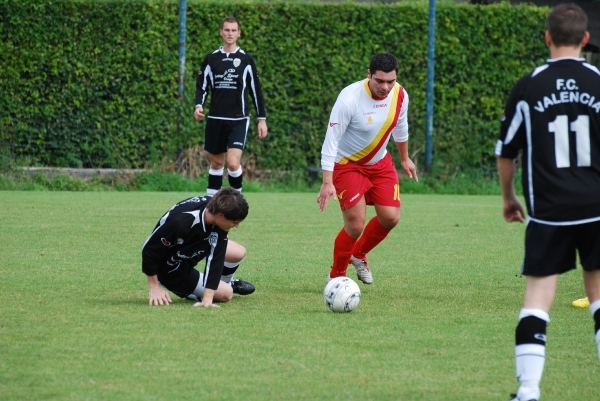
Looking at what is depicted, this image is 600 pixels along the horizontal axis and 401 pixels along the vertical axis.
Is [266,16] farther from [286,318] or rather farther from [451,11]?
[286,318]

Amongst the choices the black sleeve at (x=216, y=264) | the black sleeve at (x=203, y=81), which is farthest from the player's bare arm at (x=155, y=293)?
the black sleeve at (x=203, y=81)

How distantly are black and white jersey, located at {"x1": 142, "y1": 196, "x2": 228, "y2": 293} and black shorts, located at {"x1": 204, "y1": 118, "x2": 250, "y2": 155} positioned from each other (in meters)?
6.10

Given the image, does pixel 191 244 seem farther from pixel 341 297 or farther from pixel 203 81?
pixel 203 81

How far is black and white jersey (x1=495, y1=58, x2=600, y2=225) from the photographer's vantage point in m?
4.46

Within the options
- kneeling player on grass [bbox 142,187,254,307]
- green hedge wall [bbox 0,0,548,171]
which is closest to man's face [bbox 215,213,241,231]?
kneeling player on grass [bbox 142,187,254,307]

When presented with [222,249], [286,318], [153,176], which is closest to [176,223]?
[222,249]

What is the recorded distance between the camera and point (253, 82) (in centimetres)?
1302

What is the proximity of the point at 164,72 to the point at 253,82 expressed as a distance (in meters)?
5.11

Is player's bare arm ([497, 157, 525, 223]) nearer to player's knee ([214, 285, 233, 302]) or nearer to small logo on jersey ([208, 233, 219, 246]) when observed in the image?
small logo on jersey ([208, 233, 219, 246])

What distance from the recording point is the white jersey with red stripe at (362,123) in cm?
782

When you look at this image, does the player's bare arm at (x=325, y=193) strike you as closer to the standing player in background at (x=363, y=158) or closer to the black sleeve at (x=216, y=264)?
the standing player in background at (x=363, y=158)

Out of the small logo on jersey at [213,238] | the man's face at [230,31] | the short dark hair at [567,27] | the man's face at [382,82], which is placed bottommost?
the small logo on jersey at [213,238]

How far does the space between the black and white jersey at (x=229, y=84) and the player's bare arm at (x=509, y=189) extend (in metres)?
8.36

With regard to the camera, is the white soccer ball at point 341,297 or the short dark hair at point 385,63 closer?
the white soccer ball at point 341,297
